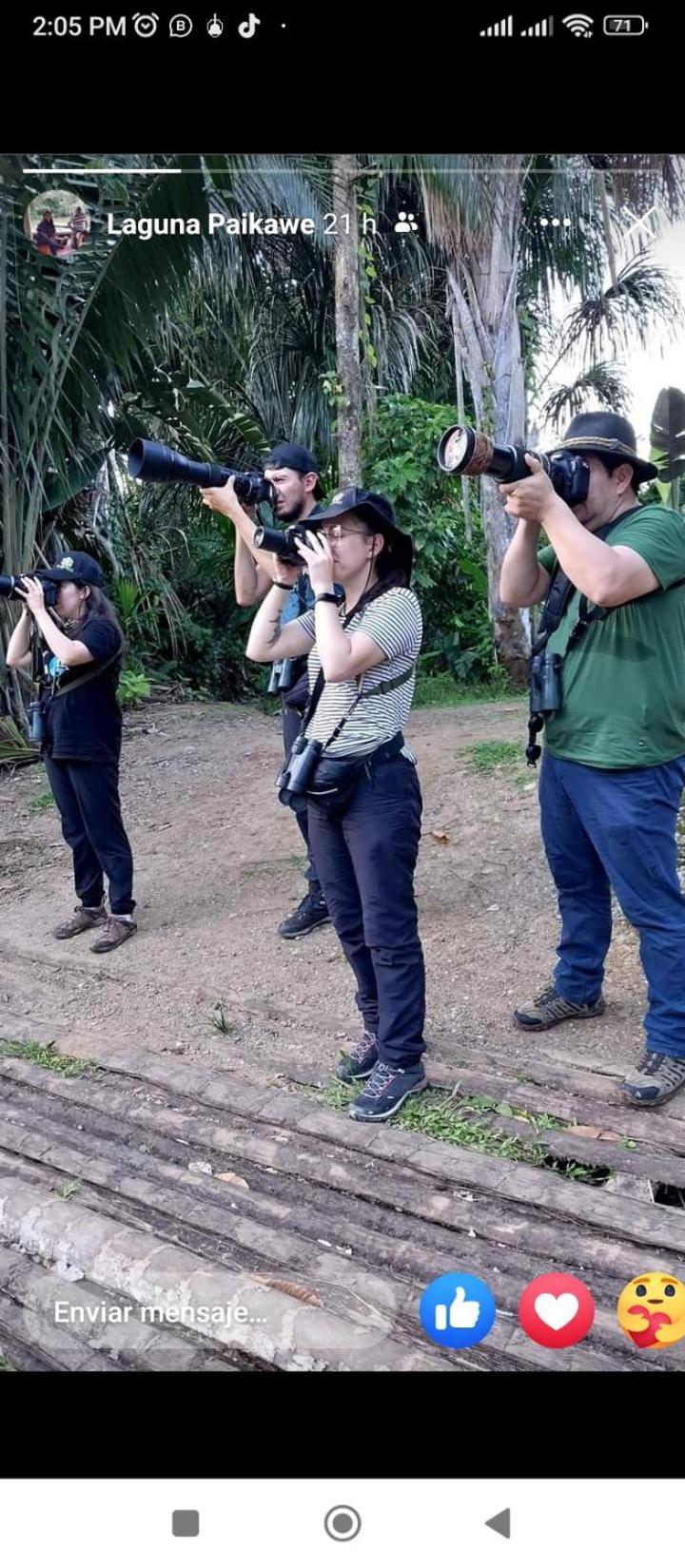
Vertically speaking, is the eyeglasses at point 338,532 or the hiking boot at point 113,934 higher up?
the eyeglasses at point 338,532

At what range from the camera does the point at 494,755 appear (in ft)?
20.3

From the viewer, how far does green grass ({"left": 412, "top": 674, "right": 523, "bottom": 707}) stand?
8.80 meters

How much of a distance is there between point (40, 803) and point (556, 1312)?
578 centimetres

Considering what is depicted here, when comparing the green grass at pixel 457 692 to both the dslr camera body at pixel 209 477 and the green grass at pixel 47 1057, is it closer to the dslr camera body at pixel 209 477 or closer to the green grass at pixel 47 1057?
the green grass at pixel 47 1057

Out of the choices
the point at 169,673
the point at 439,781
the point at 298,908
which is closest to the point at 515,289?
the point at 439,781

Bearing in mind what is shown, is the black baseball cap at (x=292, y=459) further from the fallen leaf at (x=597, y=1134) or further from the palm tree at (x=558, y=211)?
the fallen leaf at (x=597, y=1134)

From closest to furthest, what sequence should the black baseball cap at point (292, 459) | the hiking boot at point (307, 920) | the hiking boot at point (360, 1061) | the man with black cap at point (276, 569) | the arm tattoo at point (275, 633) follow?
the hiking boot at point (360, 1061) < the arm tattoo at point (275, 633) < the man with black cap at point (276, 569) < the black baseball cap at point (292, 459) < the hiking boot at point (307, 920)

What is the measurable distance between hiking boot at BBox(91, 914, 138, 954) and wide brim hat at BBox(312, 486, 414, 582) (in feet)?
7.51

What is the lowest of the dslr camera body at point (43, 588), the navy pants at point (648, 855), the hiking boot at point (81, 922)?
the hiking boot at point (81, 922)

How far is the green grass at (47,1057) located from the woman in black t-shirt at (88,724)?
3.29 feet

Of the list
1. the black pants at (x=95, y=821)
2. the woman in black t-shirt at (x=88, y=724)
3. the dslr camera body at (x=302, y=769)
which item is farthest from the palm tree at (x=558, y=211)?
the black pants at (x=95, y=821)

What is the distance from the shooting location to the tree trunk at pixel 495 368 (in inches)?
234
